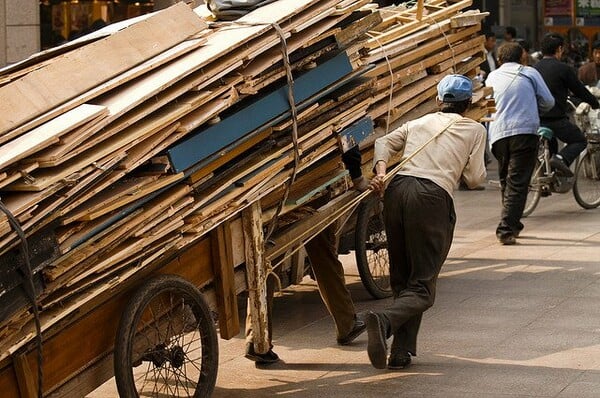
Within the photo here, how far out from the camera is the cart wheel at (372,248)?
946cm

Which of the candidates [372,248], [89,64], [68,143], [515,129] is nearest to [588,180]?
[515,129]

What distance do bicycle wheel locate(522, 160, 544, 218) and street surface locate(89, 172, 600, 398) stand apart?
5.08 feet

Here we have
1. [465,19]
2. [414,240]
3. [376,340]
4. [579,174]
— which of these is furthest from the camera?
[579,174]

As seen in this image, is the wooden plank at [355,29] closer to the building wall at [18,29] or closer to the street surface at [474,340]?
the street surface at [474,340]

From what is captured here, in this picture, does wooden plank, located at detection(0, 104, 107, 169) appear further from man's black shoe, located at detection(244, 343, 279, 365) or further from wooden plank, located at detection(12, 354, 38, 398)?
man's black shoe, located at detection(244, 343, 279, 365)

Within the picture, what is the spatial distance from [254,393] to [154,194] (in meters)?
1.58

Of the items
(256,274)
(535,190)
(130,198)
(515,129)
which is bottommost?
(535,190)

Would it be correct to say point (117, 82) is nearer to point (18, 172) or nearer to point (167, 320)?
point (18, 172)

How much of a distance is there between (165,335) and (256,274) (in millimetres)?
800

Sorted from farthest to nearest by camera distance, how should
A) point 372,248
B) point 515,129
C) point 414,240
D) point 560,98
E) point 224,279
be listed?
point 560,98 → point 515,129 → point 372,248 → point 414,240 → point 224,279

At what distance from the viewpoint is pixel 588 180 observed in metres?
14.4

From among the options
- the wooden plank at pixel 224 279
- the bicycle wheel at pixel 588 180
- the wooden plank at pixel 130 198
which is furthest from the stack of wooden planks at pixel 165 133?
the bicycle wheel at pixel 588 180

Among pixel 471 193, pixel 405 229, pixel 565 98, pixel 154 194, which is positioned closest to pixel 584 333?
pixel 405 229

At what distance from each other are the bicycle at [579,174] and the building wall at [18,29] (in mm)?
5804
